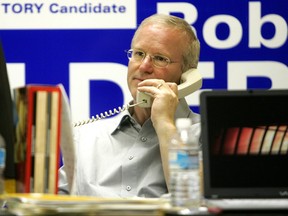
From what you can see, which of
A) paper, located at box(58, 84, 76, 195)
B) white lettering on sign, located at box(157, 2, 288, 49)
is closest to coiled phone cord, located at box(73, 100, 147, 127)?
white lettering on sign, located at box(157, 2, 288, 49)

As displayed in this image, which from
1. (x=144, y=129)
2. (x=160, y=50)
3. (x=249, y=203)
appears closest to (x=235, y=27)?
(x=160, y=50)

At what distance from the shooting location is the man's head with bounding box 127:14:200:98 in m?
2.68

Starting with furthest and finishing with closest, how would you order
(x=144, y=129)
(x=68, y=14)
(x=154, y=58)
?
(x=68, y=14) → (x=154, y=58) → (x=144, y=129)

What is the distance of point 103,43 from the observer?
10.4 ft

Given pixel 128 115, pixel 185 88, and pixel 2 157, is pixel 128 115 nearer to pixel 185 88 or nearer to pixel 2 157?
pixel 185 88

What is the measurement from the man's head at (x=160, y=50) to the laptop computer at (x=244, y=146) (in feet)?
2.72

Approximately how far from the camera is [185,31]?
2.76 meters

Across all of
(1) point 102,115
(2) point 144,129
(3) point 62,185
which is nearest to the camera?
(3) point 62,185

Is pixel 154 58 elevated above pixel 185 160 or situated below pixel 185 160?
above

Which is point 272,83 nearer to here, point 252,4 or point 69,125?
point 252,4

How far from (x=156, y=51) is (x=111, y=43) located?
0.51 meters

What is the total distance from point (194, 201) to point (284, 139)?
0.37 meters

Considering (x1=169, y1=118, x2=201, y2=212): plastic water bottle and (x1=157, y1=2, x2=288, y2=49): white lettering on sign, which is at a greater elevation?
(x1=157, y1=2, x2=288, y2=49): white lettering on sign

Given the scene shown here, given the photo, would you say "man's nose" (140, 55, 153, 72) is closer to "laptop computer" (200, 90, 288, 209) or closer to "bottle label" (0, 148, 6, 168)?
"laptop computer" (200, 90, 288, 209)
